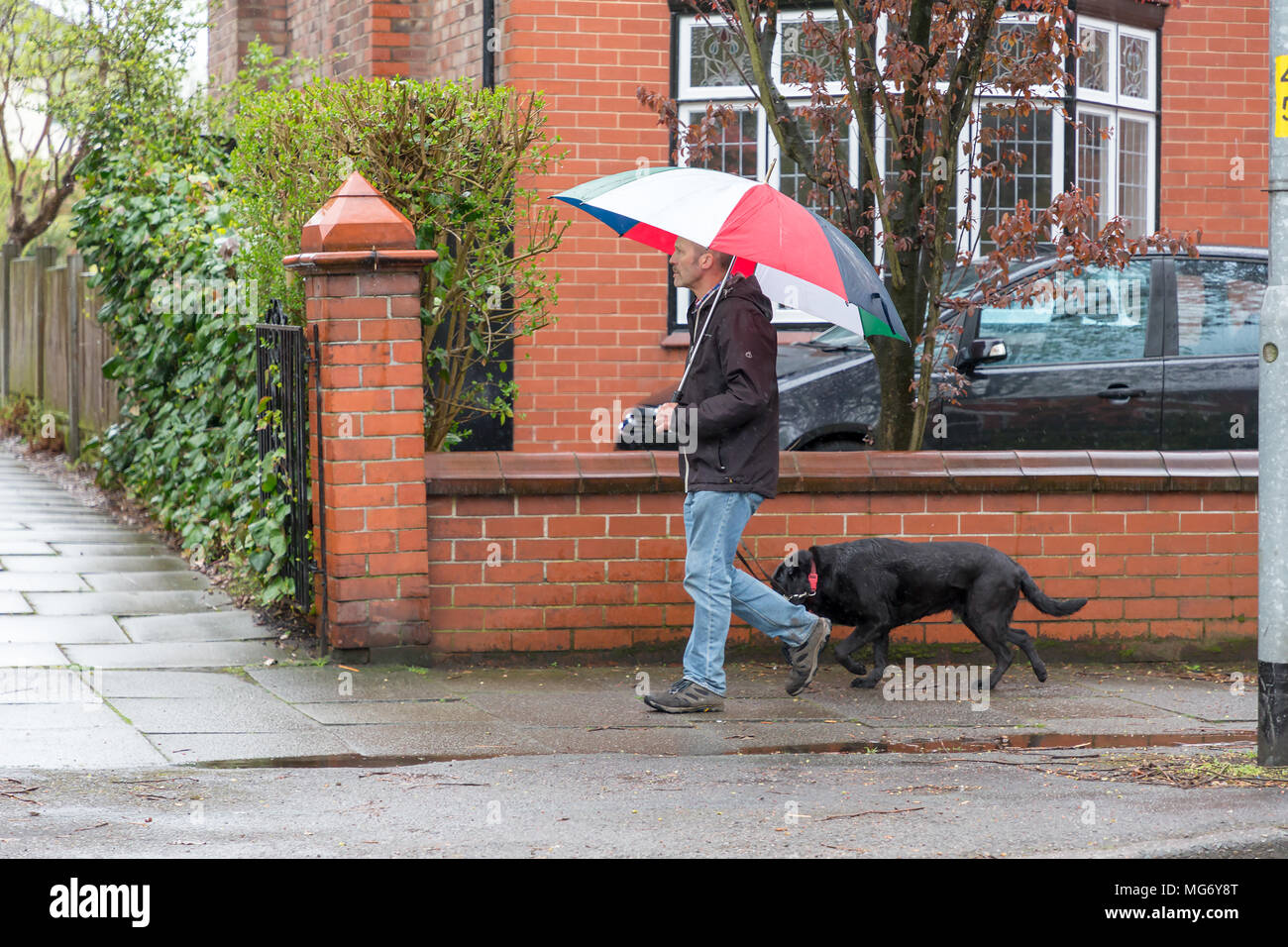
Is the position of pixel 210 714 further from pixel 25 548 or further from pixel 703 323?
pixel 25 548

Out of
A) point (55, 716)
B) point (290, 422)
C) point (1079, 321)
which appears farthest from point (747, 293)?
point (1079, 321)

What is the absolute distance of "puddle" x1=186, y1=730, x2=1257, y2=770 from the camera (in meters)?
5.76

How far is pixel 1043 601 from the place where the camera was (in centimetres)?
731

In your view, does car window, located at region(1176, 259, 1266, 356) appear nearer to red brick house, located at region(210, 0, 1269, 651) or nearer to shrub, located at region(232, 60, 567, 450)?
red brick house, located at region(210, 0, 1269, 651)

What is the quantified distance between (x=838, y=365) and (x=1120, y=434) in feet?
5.53

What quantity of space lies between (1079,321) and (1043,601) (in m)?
2.69

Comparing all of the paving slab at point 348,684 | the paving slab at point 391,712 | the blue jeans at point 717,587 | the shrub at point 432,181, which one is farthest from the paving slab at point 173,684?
the blue jeans at point 717,587

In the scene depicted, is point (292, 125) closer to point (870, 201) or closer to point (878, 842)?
point (870, 201)

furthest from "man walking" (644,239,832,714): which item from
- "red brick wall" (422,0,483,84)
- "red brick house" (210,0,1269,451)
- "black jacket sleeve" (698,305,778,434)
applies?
"red brick wall" (422,0,483,84)

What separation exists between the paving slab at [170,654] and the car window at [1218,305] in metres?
5.54

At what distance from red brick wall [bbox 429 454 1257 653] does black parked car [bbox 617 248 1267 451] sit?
1139 mm

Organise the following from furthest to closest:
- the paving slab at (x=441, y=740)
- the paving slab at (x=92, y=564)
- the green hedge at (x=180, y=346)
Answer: the paving slab at (x=92, y=564), the green hedge at (x=180, y=346), the paving slab at (x=441, y=740)

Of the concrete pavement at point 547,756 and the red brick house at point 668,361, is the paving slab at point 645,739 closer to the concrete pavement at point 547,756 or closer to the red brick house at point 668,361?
the concrete pavement at point 547,756

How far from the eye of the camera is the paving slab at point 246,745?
5805 millimetres
